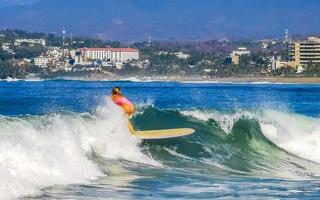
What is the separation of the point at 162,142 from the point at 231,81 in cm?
16973

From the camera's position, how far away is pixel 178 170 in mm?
20750

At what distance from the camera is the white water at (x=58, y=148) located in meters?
15.9

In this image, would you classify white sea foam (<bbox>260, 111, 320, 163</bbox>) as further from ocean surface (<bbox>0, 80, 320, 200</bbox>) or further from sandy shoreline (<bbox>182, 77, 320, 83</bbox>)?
sandy shoreline (<bbox>182, 77, 320, 83</bbox>)

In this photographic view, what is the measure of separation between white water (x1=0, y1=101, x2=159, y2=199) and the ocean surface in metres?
0.02

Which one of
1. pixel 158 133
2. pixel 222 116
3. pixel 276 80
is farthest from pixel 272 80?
pixel 158 133

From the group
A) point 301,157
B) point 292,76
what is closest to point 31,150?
point 301,157

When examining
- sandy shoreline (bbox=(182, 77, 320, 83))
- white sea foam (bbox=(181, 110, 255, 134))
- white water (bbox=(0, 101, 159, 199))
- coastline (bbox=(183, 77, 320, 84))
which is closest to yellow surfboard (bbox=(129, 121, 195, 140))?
white water (bbox=(0, 101, 159, 199))

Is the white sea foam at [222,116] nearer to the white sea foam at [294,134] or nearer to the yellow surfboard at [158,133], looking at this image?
the white sea foam at [294,134]

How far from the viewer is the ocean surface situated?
16.3 meters

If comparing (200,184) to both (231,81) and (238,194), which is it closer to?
(238,194)

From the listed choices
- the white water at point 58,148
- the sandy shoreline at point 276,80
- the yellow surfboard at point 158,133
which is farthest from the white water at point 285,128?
the sandy shoreline at point 276,80

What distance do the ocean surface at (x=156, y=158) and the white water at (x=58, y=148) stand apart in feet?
0.08

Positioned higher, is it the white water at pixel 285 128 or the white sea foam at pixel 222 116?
the white sea foam at pixel 222 116

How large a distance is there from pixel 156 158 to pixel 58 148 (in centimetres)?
419
